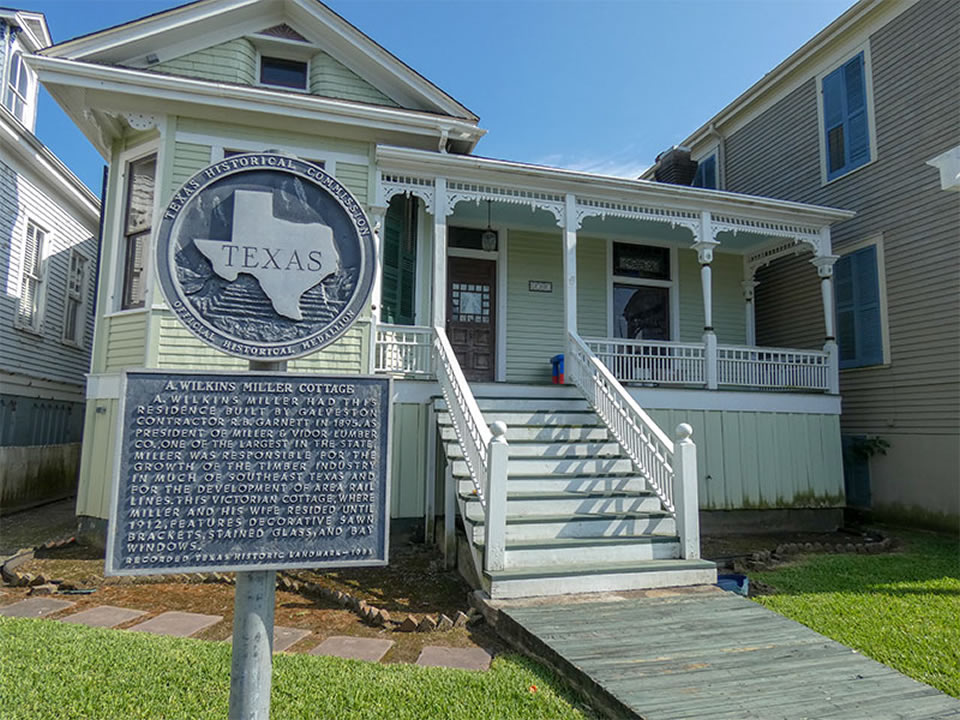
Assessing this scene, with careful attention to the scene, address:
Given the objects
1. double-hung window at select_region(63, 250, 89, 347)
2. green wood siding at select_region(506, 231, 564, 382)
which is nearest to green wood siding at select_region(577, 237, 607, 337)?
green wood siding at select_region(506, 231, 564, 382)

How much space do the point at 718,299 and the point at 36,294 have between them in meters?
13.9

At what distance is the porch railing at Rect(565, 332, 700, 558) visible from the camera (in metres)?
5.57

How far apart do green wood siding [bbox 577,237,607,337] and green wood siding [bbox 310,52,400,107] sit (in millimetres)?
4497

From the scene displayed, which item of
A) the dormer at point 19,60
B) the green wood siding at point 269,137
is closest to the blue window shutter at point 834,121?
the green wood siding at point 269,137

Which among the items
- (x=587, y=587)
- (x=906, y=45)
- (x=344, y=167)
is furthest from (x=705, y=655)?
(x=906, y=45)

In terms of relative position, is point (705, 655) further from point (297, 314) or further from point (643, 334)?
point (643, 334)

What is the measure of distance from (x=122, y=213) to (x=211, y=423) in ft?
25.4

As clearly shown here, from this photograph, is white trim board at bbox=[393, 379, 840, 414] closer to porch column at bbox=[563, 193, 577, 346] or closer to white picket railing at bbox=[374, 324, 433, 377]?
white picket railing at bbox=[374, 324, 433, 377]

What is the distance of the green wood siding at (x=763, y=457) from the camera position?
9.39m

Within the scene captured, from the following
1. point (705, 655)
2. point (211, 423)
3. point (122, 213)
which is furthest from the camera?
point (122, 213)

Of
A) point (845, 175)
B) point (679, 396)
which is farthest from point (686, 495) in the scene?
point (845, 175)

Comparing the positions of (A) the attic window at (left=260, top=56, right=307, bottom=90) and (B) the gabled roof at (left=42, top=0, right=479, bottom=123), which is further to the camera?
(A) the attic window at (left=260, top=56, right=307, bottom=90)

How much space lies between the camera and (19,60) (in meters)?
12.1

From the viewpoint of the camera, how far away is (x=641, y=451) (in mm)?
6484
